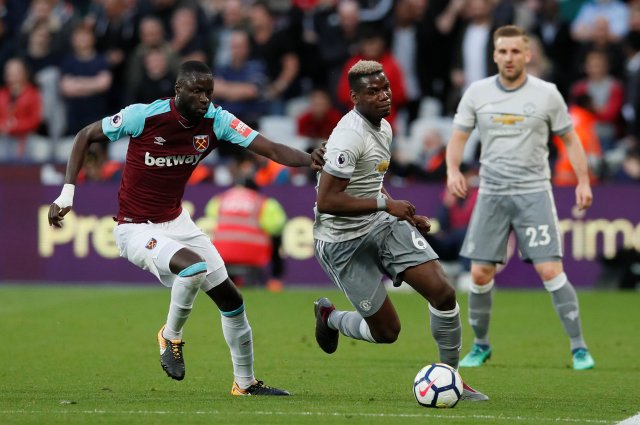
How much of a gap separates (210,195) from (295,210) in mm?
1217

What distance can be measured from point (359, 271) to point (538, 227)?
2.24m

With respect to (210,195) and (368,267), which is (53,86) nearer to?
(210,195)

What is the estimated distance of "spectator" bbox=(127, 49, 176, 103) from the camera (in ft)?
65.4

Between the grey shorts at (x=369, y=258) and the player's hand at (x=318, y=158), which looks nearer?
the player's hand at (x=318, y=158)

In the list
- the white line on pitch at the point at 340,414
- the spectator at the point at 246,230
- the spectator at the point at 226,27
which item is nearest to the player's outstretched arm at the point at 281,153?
the white line on pitch at the point at 340,414

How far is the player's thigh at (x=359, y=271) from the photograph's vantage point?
8.90m

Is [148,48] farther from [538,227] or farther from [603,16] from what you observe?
[538,227]

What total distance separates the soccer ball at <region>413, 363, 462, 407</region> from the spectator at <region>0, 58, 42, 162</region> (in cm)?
1325

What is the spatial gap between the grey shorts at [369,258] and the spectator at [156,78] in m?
11.3

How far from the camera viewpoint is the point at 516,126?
10.7m

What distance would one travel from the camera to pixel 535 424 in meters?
7.46

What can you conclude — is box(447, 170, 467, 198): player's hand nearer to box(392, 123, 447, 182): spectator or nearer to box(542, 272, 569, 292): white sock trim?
box(542, 272, 569, 292): white sock trim

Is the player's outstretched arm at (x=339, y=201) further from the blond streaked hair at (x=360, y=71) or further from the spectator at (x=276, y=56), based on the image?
the spectator at (x=276, y=56)

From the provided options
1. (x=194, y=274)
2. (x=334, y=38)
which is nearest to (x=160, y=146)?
(x=194, y=274)
